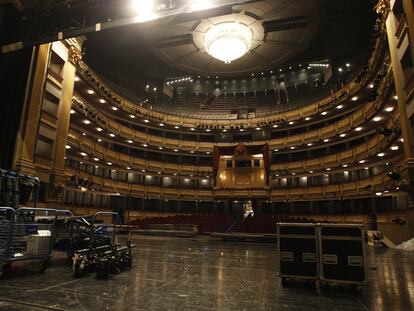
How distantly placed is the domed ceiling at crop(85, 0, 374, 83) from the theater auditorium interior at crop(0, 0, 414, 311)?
0.20 metres

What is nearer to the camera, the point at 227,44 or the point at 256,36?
the point at 227,44

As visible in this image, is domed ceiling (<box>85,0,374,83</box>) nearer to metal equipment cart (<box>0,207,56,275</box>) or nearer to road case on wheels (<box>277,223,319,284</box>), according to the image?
metal equipment cart (<box>0,207,56,275</box>)

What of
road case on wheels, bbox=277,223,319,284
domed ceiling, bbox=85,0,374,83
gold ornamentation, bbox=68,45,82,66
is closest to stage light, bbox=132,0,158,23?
road case on wheels, bbox=277,223,319,284

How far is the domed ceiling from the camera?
23469mm

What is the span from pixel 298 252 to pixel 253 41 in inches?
1017

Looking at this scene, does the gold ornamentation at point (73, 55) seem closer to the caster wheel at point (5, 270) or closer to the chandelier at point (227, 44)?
the chandelier at point (227, 44)

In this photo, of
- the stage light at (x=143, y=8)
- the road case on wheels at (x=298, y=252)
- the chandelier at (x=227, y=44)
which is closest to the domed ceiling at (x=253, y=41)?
the chandelier at (x=227, y=44)

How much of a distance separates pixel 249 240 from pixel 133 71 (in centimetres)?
2697

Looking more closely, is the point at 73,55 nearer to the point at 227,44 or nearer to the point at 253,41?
the point at 227,44

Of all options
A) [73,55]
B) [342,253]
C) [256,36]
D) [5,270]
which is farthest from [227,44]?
[5,270]

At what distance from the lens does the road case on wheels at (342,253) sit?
488cm

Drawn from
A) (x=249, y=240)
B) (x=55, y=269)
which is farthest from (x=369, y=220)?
(x=55, y=269)

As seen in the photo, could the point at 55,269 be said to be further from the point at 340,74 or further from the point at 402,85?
the point at 340,74

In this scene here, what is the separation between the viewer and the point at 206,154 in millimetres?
36844
